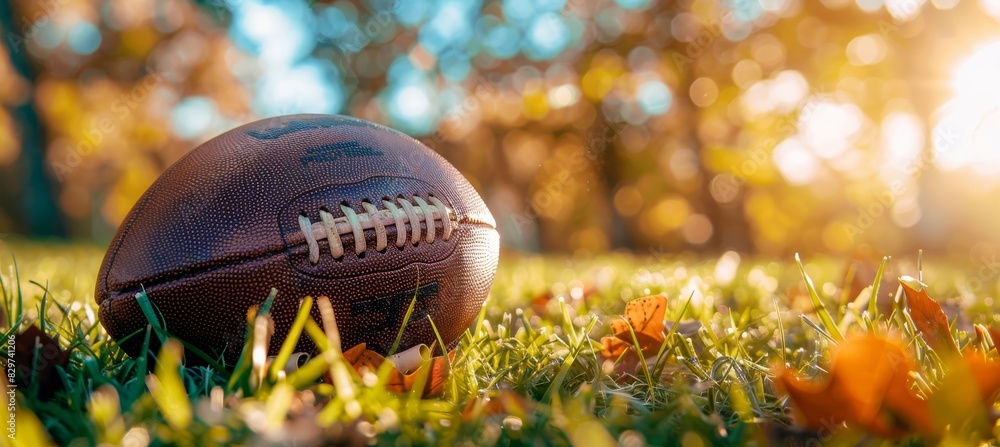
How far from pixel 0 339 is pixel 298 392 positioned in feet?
2.43

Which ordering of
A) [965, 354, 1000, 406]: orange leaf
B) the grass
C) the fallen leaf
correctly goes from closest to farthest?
1. the grass
2. [965, 354, 1000, 406]: orange leaf
3. the fallen leaf

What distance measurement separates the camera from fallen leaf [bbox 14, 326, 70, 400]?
4.11ft

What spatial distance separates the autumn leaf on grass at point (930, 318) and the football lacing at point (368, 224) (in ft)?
3.44

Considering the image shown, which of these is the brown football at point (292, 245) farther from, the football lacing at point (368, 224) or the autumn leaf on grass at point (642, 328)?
the autumn leaf on grass at point (642, 328)

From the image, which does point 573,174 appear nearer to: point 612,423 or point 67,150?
point 67,150

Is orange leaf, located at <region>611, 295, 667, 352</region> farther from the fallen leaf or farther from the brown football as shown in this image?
the fallen leaf

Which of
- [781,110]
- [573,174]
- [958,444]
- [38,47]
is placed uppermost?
[38,47]

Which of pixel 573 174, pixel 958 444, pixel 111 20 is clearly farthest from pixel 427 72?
pixel 958 444

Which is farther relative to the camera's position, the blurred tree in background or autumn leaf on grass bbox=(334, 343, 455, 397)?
the blurred tree in background

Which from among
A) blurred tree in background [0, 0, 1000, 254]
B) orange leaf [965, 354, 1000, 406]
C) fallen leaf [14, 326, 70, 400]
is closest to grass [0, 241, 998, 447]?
fallen leaf [14, 326, 70, 400]

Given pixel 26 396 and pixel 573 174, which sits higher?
pixel 26 396

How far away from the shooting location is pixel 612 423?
3.46ft

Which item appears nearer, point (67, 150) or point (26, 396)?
point (26, 396)

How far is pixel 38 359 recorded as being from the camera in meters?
1.27
